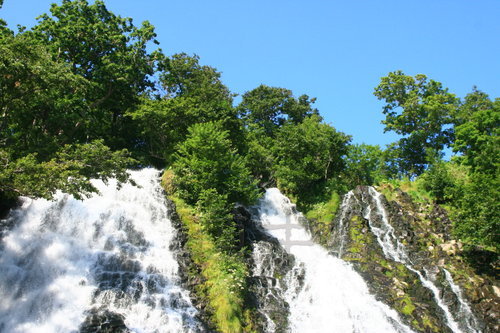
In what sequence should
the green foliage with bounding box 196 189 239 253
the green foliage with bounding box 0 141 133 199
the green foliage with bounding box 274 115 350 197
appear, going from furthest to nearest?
the green foliage with bounding box 274 115 350 197 → the green foliage with bounding box 196 189 239 253 → the green foliage with bounding box 0 141 133 199

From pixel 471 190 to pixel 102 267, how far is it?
19.3m

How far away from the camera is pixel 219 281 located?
52.1 feet

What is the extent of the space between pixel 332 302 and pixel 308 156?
15675mm

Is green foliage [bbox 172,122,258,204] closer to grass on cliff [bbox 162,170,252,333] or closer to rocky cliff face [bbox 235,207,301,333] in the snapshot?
rocky cliff face [bbox 235,207,301,333]

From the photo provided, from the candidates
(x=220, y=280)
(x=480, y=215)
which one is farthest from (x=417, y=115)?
(x=220, y=280)

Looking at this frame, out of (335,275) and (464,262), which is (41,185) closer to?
(335,275)

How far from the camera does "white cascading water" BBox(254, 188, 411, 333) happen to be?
15250mm

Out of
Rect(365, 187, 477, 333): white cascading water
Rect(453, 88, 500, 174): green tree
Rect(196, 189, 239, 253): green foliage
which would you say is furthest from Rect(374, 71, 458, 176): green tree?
Rect(196, 189, 239, 253): green foliage

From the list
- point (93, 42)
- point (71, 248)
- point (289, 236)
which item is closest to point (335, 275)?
point (289, 236)

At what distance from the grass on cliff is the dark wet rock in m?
3.52

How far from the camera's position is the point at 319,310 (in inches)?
643

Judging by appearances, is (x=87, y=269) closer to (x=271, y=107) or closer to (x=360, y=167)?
(x=360, y=167)

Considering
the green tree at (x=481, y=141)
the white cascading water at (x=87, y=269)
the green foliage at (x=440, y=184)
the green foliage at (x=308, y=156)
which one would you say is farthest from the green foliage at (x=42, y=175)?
the green tree at (x=481, y=141)

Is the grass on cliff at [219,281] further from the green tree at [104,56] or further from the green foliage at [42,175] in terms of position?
the green tree at [104,56]
